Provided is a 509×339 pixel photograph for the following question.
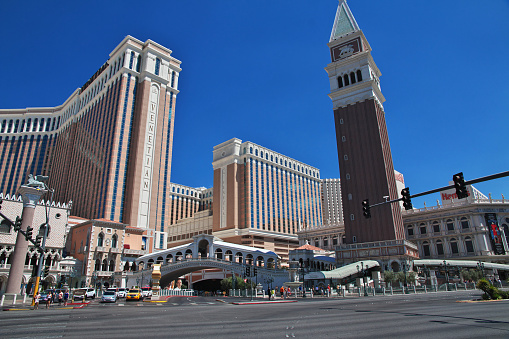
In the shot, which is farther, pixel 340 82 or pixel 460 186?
pixel 340 82

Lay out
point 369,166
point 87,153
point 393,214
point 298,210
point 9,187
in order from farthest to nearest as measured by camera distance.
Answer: point 298,210 → point 9,187 → point 87,153 → point 369,166 → point 393,214

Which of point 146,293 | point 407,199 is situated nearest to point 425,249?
point 146,293

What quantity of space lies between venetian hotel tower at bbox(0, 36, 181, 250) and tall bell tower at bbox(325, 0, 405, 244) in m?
51.2

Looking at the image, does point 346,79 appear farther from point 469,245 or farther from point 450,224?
point 469,245

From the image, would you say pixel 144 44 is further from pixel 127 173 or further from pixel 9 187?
pixel 9 187

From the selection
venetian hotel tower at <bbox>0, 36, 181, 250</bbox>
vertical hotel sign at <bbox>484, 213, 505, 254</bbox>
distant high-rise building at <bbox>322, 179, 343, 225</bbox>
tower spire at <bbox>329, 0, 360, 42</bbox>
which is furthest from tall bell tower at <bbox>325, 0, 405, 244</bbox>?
distant high-rise building at <bbox>322, 179, 343, 225</bbox>

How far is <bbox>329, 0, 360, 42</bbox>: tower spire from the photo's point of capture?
83.7 m

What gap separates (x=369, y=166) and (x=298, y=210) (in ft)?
221

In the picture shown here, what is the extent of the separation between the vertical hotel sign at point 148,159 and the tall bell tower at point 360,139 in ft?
169

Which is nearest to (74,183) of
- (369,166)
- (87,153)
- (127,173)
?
(87,153)

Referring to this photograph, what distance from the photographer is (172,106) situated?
108 m

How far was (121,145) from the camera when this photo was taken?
93.9 metres

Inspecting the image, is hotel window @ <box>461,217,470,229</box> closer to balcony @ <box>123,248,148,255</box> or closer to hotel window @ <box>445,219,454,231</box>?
hotel window @ <box>445,219,454,231</box>

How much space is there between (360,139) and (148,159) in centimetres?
5766
